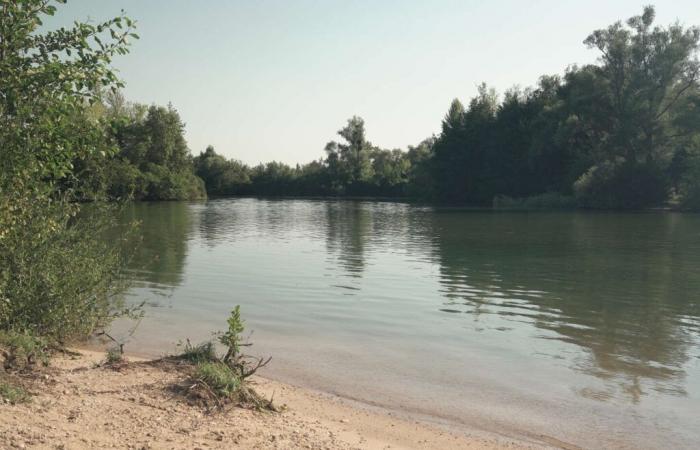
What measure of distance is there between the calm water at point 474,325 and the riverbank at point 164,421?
89 centimetres

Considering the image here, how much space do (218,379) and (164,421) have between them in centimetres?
96

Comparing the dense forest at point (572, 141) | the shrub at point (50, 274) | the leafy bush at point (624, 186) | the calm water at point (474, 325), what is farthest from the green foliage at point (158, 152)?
the shrub at point (50, 274)

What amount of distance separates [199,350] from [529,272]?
49.7ft

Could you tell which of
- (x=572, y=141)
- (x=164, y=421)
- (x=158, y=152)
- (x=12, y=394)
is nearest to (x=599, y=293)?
(x=164, y=421)

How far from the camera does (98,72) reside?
7.02 meters

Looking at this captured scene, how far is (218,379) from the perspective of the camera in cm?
687

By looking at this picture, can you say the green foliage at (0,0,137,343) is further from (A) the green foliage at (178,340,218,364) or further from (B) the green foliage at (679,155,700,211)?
(B) the green foliage at (679,155,700,211)

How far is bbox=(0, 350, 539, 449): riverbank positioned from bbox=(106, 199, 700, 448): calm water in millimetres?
893

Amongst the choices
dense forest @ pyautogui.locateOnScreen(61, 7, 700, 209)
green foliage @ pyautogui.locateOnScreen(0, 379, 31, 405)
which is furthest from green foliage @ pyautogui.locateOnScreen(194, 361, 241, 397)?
dense forest @ pyautogui.locateOnScreen(61, 7, 700, 209)

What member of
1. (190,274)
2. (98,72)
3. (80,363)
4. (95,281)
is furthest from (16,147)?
(190,274)

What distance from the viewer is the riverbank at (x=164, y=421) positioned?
5.45 m

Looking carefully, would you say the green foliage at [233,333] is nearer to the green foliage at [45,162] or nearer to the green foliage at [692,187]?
the green foliage at [45,162]

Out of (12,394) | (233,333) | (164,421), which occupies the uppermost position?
(233,333)

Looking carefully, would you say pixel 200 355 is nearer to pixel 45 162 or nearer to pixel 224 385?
pixel 224 385
